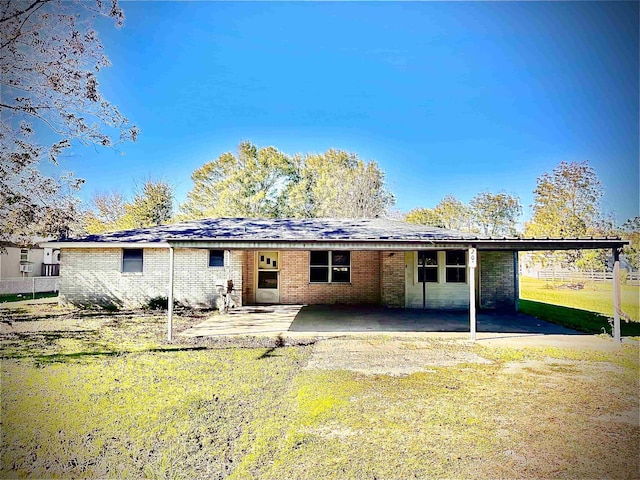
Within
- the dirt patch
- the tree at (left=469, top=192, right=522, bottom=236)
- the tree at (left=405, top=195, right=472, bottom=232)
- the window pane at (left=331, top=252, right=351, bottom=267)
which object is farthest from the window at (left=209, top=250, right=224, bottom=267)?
the tree at (left=469, top=192, right=522, bottom=236)

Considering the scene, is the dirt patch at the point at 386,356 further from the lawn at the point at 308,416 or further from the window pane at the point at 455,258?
the window pane at the point at 455,258

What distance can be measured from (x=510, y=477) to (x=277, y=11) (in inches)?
552

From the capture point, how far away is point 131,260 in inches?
523

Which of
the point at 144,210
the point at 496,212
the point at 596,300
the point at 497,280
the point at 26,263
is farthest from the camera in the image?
the point at 496,212

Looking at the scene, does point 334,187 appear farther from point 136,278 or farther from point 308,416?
point 308,416

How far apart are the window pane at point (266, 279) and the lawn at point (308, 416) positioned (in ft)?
23.3

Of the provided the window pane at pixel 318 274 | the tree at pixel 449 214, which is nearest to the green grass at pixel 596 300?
the window pane at pixel 318 274

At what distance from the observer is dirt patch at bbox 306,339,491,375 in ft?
20.4

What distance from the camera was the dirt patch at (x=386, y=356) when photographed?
6211mm

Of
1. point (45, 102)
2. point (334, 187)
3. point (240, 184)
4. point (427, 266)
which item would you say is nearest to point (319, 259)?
point (427, 266)

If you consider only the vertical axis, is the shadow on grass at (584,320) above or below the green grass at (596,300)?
above

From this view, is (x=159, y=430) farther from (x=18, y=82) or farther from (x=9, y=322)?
(x=9, y=322)

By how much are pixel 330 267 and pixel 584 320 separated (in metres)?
8.38

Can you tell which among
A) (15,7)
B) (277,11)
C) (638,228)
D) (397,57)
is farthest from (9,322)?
(638,228)
